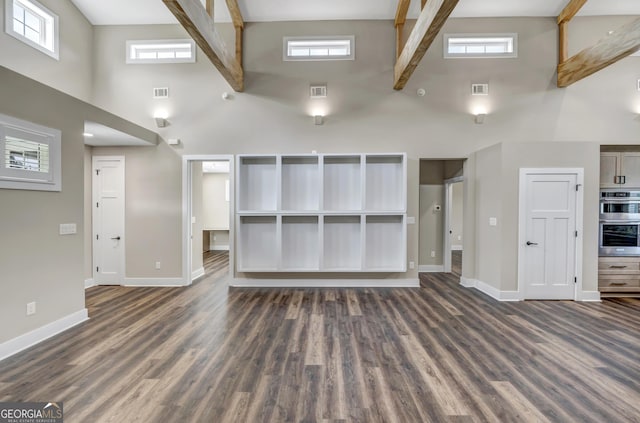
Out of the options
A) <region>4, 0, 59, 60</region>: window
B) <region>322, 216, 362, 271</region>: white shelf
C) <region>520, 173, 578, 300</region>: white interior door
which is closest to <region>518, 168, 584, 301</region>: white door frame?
<region>520, 173, 578, 300</region>: white interior door

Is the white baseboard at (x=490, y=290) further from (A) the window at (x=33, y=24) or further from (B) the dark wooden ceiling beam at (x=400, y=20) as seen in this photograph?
(A) the window at (x=33, y=24)

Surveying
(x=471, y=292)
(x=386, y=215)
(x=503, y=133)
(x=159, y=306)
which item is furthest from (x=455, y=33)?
(x=159, y=306)

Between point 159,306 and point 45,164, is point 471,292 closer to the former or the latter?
point 159,306

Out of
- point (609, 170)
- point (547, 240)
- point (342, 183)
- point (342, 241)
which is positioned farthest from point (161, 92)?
point (609, 170)

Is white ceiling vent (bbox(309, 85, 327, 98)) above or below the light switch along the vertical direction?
above

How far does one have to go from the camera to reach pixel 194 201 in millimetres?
5902

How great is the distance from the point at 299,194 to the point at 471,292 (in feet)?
11.5

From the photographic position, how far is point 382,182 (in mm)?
5359

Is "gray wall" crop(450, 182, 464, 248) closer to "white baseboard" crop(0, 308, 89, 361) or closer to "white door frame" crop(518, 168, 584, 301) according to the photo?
"white door frame" crop(518, 168, 584, 301)

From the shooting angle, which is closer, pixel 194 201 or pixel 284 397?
pixel 284 397

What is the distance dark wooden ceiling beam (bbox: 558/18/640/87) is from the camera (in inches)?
151

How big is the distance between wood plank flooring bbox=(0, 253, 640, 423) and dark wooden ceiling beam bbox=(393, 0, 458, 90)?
3.68 m

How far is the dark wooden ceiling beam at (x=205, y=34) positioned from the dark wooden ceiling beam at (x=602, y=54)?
556cm

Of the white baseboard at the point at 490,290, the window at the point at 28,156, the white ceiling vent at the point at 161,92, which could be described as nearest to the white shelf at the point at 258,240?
the window at the point at 28,156
